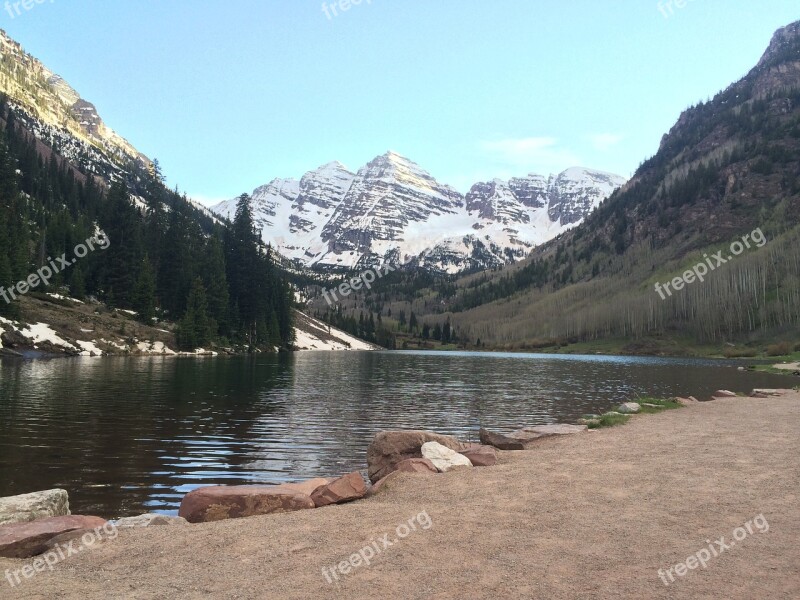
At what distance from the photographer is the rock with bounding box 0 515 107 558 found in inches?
402

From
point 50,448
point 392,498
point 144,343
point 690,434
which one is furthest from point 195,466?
point 144,343

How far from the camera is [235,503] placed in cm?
1302

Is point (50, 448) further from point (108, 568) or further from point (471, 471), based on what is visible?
point (471, 471)

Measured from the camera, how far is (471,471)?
16.7 metres

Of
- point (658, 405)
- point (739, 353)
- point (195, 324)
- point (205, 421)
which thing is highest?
point (195, 324)

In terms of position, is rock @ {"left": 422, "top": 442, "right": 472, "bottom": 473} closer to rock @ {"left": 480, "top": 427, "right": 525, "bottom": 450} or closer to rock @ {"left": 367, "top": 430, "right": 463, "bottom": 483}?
rock @ {"left": 367, "top": 430, "right": 463, "bottom": 483}

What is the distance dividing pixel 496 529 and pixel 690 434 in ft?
50.2

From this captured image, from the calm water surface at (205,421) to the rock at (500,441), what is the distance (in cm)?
440

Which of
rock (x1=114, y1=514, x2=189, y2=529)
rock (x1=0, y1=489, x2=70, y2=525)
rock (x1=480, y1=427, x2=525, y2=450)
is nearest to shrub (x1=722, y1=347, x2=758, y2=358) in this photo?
rock (x1=480, y1=427, x2=525, y2=450)

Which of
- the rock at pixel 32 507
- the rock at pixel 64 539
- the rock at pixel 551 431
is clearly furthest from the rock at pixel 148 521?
the rock at pixel 551 431

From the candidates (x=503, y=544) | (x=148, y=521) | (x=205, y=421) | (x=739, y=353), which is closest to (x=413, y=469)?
(x=503, y=544)

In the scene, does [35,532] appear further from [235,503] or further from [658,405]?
[658,405]

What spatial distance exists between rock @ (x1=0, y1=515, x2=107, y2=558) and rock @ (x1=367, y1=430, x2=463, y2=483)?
9.11m

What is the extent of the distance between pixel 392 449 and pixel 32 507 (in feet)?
34.8
